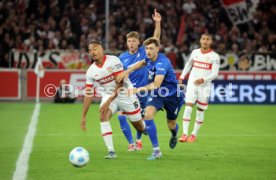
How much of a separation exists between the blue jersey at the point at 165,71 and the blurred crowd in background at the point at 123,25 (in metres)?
13.8

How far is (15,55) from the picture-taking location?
24922mm

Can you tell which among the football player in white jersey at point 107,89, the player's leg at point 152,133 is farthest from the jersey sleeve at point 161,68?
the player's leg at point 152,133

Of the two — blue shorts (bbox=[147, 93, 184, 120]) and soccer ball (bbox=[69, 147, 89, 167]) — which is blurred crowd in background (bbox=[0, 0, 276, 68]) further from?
soccer ball (bbox=[69, 147, 89, 167])

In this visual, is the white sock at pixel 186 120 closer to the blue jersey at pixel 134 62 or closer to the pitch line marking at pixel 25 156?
the blue jersey at pixel 134 62

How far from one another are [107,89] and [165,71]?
101 cm

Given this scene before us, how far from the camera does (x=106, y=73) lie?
34.6 feet

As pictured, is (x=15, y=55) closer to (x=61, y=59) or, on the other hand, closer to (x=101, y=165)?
(x=61, y=59)

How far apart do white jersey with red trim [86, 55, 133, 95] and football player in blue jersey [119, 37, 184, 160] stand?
420mm

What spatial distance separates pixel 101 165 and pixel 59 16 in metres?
18.0

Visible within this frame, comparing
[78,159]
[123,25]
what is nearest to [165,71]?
[78,159]

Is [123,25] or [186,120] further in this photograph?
[123,25]

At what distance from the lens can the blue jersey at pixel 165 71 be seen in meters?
10.8

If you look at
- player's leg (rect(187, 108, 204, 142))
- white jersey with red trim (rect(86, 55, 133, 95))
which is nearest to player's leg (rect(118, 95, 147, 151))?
white jersey with red trim (rect(86, 55, 133, 95))

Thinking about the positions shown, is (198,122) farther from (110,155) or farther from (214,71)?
(110,155)
